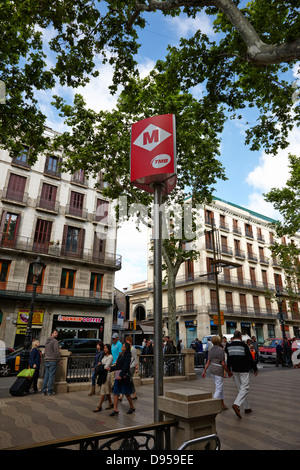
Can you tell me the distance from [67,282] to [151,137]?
70.5 ft

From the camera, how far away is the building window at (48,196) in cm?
2365

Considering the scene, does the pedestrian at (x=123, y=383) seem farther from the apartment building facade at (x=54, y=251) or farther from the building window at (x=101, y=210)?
the building window at (x=101, y=210)

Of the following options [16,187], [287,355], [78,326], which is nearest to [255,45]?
[287,355]

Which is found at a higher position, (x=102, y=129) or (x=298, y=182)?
(x=298, y=182)

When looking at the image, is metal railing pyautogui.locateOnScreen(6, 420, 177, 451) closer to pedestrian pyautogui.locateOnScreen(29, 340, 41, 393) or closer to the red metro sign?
the red metro sign

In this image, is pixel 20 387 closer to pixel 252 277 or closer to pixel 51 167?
pixel 51 167

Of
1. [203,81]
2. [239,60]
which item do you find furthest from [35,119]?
[239,60]

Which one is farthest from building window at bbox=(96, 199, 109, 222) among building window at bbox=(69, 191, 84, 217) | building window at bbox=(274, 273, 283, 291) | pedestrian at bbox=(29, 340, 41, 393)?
building window at bbox=(274, 273, 283, 291)

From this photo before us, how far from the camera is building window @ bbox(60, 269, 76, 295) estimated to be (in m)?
22.8

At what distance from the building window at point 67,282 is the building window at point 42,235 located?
249cm

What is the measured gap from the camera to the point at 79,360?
1034 cm

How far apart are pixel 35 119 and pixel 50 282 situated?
15548mm

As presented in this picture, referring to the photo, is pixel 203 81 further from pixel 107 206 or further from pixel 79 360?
pixel 107 206

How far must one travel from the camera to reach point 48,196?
24.1 m
